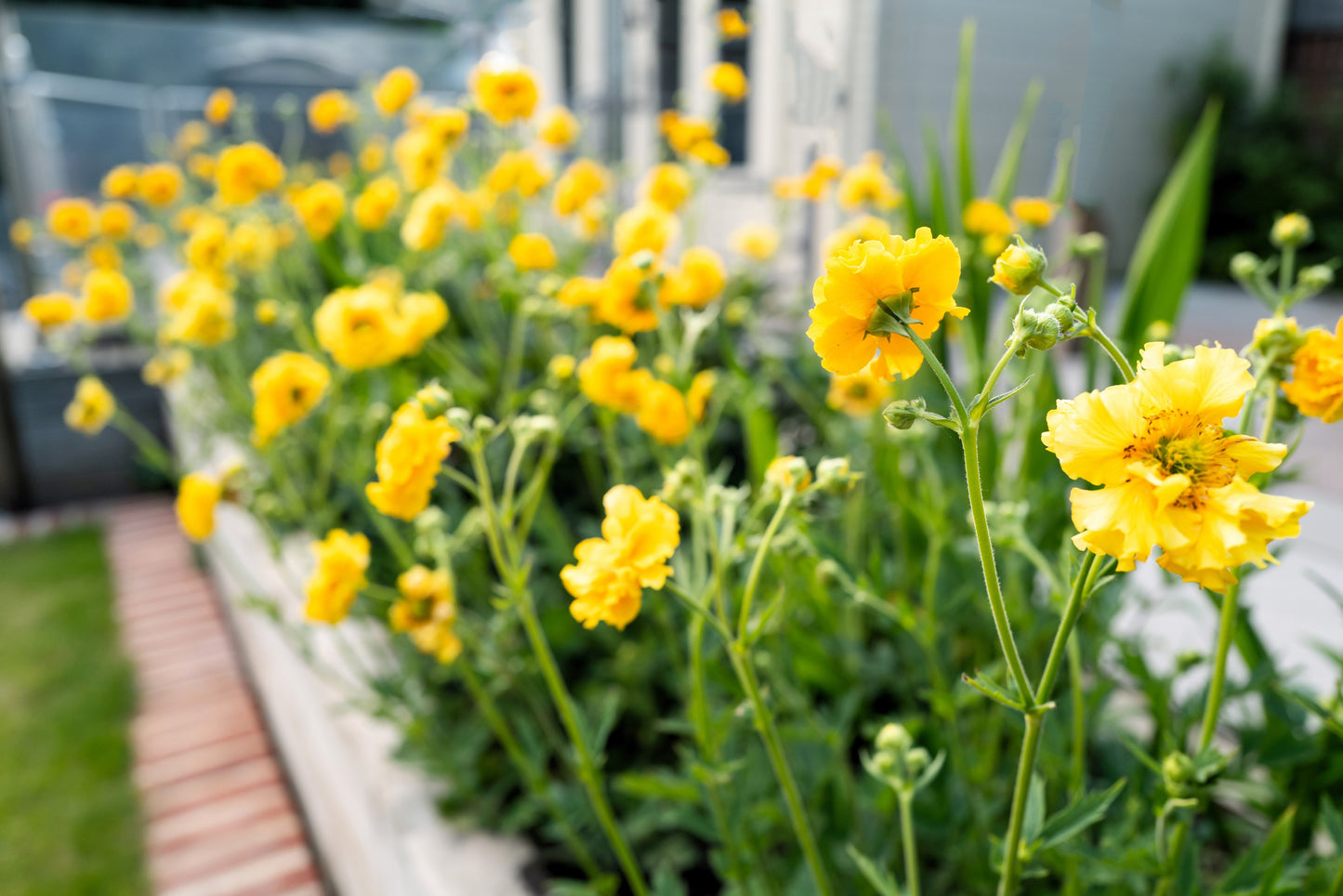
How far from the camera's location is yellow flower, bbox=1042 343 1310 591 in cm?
25

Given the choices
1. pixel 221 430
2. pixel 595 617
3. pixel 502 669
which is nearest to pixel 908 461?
pixel 502 669

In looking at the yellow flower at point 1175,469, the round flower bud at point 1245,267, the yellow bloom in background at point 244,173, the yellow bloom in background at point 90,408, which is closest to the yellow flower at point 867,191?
the round flower bud at point 1245,267

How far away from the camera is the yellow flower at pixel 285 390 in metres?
0.76

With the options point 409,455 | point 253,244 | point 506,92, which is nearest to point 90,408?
point 253,244

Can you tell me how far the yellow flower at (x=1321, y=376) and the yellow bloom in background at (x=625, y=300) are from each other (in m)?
0.40

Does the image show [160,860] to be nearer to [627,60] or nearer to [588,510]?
[588,510]

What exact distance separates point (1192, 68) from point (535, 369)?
464 centimetres

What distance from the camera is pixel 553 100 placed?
371 centimetres

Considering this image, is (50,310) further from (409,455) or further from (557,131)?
(409,455)

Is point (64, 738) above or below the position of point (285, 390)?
below

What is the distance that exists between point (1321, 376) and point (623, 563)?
286 millimetres

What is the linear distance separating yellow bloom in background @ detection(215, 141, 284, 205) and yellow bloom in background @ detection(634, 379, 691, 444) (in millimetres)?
781

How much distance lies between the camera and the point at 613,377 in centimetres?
66

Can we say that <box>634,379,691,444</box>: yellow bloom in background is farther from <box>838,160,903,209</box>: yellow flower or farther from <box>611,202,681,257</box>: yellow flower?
<box>838,160,903,209</box>: yellow flower
